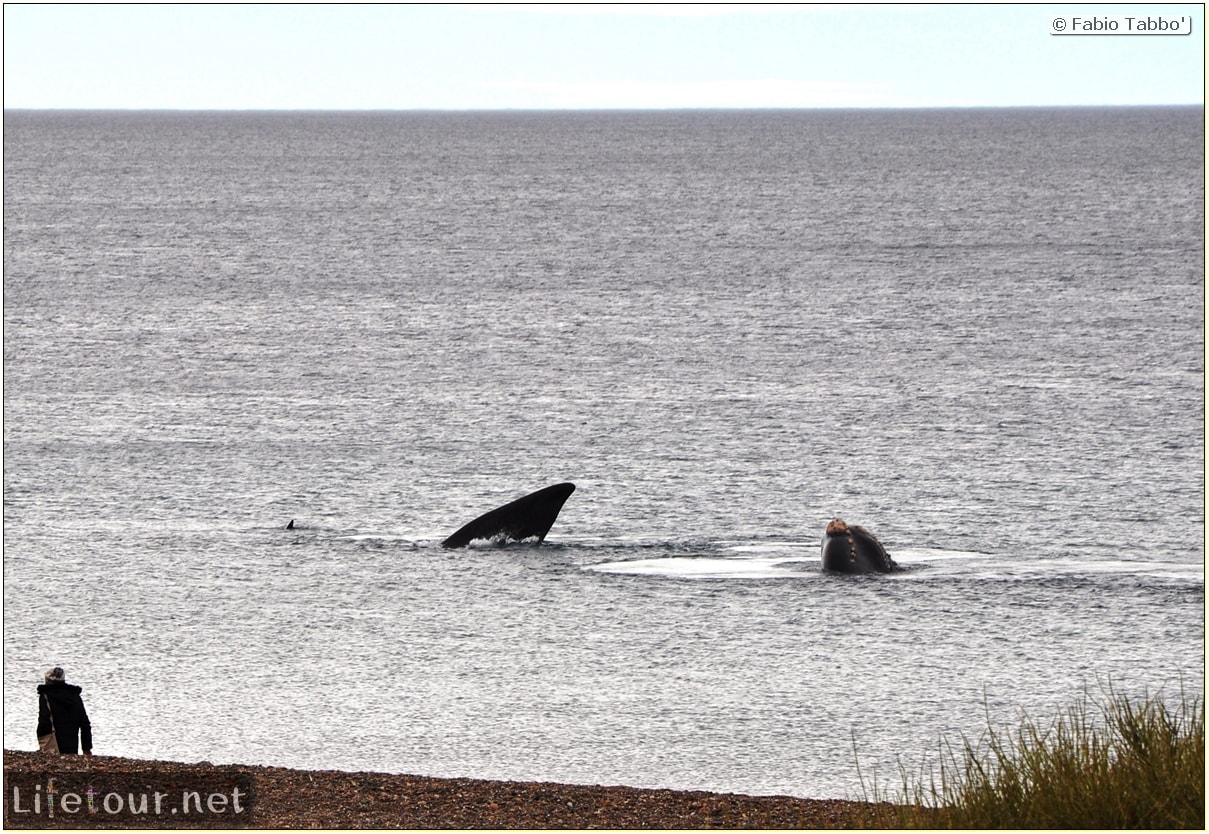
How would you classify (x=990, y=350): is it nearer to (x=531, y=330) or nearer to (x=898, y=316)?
(x=898, y=316)

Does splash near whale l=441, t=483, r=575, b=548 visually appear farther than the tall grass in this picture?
Yes

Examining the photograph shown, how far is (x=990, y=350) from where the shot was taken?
79812 mm

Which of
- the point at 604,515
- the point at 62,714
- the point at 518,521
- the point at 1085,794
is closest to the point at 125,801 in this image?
the point at 62,714

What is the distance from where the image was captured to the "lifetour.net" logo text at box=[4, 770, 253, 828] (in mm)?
13867

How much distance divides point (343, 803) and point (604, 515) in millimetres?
28591

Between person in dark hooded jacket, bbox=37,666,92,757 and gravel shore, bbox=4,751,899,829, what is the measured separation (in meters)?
1.17

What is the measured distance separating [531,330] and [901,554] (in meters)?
50.2

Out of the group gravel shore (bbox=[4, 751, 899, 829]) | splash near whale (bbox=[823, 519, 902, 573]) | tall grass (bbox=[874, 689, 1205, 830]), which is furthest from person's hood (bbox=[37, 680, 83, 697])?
splash near whale (bbox=[823, 519, 902, 573])

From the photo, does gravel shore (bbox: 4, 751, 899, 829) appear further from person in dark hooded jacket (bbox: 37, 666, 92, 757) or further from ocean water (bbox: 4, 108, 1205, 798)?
ocean water (bbox: 4, 108, 1205, 798)

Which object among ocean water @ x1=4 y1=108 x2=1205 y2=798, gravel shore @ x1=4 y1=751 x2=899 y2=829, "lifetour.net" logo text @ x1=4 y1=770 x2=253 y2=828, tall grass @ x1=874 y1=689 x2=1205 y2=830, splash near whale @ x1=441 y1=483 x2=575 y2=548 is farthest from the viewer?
splash near whale @ x1=441 y1=483 x2=575 y2=548

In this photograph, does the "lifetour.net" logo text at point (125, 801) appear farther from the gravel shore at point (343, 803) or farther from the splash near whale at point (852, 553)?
the splash near whale at point (852, 553)

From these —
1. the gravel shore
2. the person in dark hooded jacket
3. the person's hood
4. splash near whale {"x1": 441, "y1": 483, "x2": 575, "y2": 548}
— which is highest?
splash near whale {"x1": 441, "y1": 483, "x2": 575, "y2": 548}

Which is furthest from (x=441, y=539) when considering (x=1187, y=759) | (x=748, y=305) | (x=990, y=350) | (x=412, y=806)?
(x=748, y=305)

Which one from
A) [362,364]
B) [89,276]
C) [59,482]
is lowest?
[59,482]
